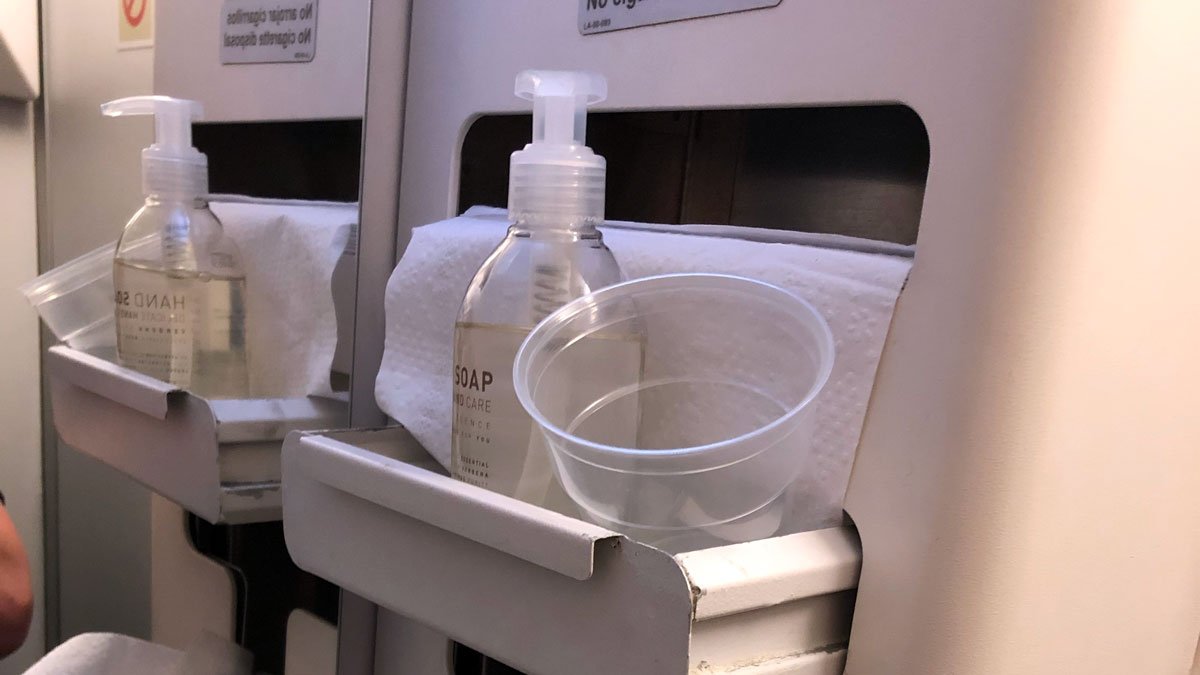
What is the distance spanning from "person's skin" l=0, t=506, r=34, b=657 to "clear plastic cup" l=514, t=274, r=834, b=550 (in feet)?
1.60

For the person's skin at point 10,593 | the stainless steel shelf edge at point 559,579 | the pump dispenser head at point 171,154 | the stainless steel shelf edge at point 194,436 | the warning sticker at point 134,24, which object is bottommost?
the person's skin at point 10,593

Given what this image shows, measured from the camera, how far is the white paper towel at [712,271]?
0.26 meters

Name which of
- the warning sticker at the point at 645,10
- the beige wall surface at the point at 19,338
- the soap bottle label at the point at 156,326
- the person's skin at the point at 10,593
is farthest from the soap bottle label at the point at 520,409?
the beige wall surface at the point at 19,338

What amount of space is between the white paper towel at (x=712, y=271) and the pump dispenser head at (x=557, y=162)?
0.13 feet

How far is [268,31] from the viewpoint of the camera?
1.60ft

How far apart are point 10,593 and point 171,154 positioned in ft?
1.12

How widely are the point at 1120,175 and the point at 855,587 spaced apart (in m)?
0.14

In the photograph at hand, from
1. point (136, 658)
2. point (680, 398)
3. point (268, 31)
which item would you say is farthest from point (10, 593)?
point (680, 398)

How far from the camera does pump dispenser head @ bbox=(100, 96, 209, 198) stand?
462 millimetres

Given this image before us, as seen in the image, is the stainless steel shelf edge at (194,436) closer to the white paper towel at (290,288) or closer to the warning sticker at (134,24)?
the white paper towel at (290,288)

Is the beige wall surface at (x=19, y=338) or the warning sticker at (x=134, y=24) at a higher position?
the warning sticker at (x=134, y=24)

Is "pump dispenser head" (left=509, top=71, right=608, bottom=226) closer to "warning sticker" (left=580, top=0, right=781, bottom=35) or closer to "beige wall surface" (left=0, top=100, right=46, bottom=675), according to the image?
"warning sticker" (left=580, top=0, right=781, bottom=35)

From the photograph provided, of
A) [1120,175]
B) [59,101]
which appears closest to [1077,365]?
[1120,175]

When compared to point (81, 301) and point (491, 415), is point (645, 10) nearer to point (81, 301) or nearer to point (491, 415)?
point (491, 415)
